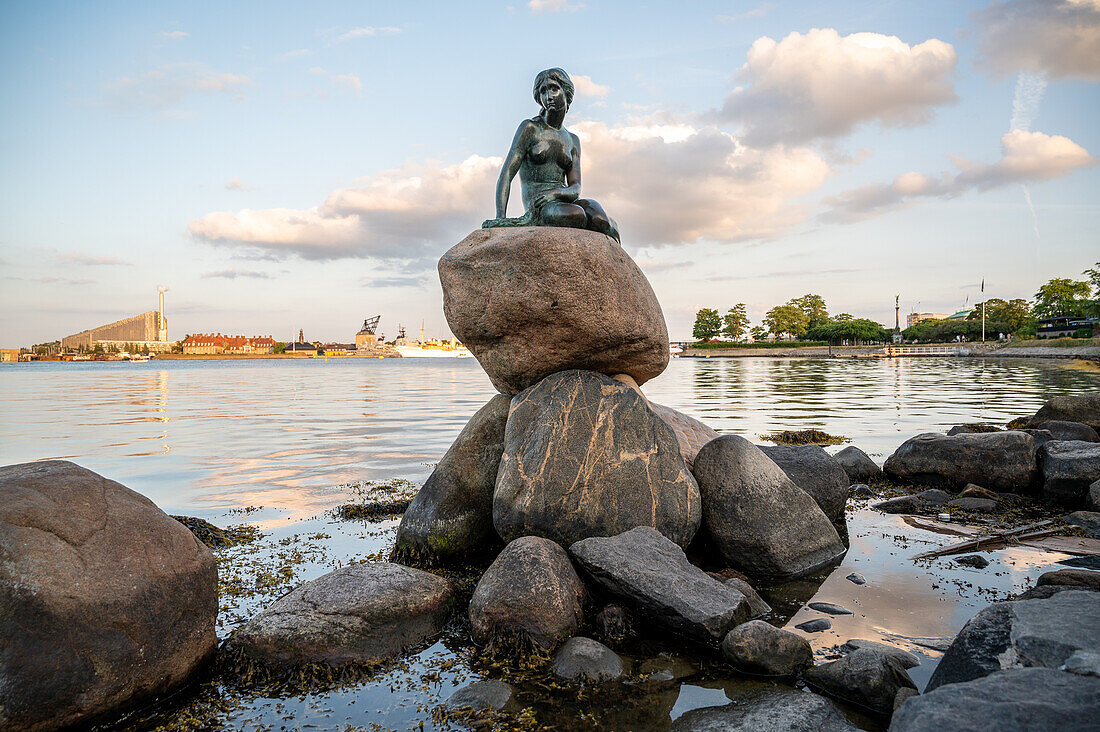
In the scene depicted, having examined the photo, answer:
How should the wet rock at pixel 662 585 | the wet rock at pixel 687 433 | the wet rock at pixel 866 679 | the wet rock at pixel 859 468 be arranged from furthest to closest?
the wet rock at pixel 859 468, the wet rock at pixel 687 433, the wet rock at pixel 662 585, the wet rock at pixel 866 679

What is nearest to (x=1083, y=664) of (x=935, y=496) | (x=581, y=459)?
(x=581, y=459)

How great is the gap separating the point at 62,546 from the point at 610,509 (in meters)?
4.35

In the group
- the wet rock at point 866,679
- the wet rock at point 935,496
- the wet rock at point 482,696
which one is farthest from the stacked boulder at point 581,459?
the wet rock at point 935,496

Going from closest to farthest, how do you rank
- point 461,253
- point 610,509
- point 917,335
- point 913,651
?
point 913,651, point 610,509, point 461,253, point 917,335

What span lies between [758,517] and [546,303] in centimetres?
325

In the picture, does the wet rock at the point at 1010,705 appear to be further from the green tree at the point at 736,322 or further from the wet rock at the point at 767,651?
the green tree at the point at 736,322

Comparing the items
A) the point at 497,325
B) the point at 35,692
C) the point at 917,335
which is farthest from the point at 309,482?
the point at 917,335

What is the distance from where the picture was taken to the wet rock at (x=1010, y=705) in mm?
2520

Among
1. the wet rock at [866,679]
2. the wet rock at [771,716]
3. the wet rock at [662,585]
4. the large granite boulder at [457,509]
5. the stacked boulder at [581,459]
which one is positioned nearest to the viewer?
the wet rock at [771,716]

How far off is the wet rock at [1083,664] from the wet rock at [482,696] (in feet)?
9.94

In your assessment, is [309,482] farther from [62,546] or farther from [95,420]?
[95,420]

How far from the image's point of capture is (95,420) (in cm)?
2045

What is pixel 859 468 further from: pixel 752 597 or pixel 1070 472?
pixel 752 597

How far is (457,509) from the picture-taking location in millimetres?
7195
